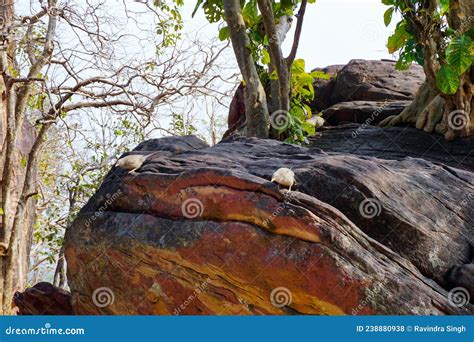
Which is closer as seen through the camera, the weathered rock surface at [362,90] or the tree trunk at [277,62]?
the tree trunk at [277,62]

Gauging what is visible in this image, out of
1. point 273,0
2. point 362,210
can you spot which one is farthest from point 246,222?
point 273,0

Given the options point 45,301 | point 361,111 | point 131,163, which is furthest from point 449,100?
point 45,301

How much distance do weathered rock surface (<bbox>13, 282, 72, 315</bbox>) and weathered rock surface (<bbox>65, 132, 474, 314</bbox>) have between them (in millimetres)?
537
